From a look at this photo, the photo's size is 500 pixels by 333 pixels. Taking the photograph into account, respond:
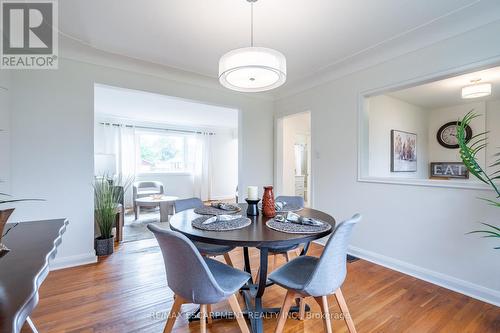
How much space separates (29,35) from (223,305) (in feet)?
9.85

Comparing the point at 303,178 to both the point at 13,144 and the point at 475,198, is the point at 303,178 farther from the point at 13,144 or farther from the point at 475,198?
the point at 13,144

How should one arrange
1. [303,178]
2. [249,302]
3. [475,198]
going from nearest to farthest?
1. [249,302]
2. [475,198]
3. [303,178]

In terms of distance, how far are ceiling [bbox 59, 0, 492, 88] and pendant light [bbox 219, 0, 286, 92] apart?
0.30m

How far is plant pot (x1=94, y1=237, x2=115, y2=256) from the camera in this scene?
285 cm

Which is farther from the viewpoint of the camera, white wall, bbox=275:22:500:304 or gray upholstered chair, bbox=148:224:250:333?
white wall, bbox=275:22:500:304

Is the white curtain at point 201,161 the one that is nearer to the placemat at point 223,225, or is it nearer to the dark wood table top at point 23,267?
the placemat at point 223,225

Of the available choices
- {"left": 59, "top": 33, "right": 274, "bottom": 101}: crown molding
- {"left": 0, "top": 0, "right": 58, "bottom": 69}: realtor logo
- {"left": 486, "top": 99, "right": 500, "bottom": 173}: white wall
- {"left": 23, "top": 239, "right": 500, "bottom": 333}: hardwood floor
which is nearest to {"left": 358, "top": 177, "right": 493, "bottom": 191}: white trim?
{"left": 23, "top": 239, "right": 500, "bottom": 333}: hardwood floor

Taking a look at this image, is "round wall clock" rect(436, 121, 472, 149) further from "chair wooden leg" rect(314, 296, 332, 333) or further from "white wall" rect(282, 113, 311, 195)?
A: "chair wooden leg" rect(314, 296, 332, 333)

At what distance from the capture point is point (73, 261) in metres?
2.61

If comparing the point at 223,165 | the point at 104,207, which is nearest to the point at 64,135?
the point at 104,207

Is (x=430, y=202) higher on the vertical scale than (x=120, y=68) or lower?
lower

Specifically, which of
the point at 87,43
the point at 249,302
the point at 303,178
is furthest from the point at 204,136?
the point at 249,302

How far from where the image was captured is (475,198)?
203 cm

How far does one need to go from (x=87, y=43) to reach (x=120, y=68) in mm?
460
